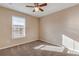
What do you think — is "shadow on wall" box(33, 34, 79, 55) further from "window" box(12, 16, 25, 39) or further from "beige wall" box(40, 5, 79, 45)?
"window" box(12, 16, 25, 39)

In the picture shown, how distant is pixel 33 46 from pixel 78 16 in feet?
2.83

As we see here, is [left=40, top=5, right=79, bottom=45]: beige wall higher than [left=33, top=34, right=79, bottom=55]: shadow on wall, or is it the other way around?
[left=40, top=5, right=79, bottom=45]: beige wall

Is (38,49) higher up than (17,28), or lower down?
lower down

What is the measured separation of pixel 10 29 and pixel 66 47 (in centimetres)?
99

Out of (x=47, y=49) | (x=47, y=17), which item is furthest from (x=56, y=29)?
(x=47, y=49)

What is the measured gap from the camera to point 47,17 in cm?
169

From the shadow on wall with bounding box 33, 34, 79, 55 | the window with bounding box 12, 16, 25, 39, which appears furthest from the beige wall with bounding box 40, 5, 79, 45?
the window with bounding box 12, 16, 25, 39

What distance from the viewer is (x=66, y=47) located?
61.6 inches

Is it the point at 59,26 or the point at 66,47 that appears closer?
the point at 66,47

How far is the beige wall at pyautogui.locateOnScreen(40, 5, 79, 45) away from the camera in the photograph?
1.56 m

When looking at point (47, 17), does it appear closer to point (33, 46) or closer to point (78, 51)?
point (33, 46)

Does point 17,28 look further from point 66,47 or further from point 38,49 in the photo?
point 66,47

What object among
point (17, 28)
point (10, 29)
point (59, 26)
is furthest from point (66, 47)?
point (10, 29)

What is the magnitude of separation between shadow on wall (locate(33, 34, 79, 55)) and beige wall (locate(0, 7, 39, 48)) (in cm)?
21
